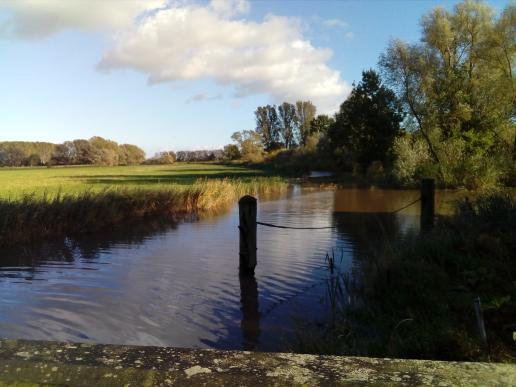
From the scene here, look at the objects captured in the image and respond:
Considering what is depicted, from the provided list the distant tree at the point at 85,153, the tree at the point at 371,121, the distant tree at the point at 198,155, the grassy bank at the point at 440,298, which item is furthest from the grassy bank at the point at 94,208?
the distant tree at the point at 85,153

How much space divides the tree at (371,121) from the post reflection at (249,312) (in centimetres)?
3081

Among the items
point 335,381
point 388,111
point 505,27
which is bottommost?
point 335,381

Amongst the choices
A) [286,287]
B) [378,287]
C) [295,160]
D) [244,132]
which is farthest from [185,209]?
[244,132]

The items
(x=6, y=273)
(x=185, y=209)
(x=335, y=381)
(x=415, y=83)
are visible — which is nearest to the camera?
(x=335, y=381)

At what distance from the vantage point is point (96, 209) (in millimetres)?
15406

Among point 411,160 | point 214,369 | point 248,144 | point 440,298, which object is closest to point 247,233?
point 440,298

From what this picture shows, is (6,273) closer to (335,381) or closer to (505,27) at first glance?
(335,381)

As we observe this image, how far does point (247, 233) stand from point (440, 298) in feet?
12.3

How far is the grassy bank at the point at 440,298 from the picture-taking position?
Result: 434cm

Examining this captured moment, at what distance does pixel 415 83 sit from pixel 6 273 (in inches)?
1146

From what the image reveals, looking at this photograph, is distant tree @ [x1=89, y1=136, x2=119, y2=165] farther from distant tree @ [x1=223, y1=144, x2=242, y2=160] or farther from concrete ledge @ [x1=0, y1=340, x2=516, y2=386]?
concrete ledge @ [x1=0, y1=340, x2=516, y2=386]

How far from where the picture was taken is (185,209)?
20.2 m

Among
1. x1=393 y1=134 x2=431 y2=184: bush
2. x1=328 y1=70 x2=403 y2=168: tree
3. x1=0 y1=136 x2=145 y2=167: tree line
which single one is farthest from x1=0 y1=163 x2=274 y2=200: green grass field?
x1=0 y1=136 x2=145 y2=167: tree line

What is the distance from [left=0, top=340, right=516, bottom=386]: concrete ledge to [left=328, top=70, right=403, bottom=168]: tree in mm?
37002
